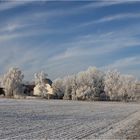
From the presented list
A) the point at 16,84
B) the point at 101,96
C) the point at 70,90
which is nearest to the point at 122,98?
the point at 101,96

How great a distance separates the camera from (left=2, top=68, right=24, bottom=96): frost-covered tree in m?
143

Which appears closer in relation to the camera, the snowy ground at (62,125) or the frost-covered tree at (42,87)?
the snowy ground at (62,125)

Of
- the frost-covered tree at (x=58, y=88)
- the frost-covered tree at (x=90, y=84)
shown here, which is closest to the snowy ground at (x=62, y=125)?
the frost-covered tree at (x=90, y=84)

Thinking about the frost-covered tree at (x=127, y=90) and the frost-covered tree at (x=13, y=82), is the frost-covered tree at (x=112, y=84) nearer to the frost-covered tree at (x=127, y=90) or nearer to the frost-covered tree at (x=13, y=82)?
the frost-covered tree at (x=127, y=90)

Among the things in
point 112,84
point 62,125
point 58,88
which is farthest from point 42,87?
point 62,125

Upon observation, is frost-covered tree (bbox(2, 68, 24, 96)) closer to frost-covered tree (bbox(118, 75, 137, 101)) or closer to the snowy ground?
frost-covered tree (bbox(118, 75, 137, 101))

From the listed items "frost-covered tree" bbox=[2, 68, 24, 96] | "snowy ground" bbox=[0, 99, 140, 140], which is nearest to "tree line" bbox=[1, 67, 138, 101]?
"frost-covered tree" bbox=[2, 68, 24, 96]

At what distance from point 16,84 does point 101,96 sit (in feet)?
103

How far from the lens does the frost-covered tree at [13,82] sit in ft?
468

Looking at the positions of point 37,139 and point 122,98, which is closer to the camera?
point 37,139

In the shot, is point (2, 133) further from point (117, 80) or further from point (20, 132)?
point (117, 80)

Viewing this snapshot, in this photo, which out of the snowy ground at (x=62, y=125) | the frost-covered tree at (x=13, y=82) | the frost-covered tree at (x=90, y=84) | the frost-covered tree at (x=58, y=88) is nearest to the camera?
the snowy ground at (x=62, y=125)

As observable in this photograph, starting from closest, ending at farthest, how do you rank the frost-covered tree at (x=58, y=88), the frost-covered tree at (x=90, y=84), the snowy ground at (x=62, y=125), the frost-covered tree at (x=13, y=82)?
the snowy ground at (x=62, y=125), the frost-covered tree at (x=90, y=84), the frost-covered tree at (x=58, y=88), the frost-covered tree at (x=13, y=82)

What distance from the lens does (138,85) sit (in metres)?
143
